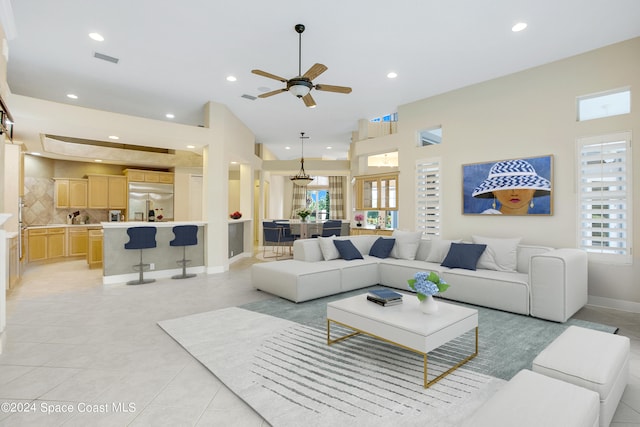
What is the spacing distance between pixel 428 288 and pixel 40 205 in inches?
376

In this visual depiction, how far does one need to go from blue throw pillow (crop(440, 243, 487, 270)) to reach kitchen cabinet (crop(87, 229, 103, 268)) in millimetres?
7130

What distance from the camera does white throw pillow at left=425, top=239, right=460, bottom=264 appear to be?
494cm

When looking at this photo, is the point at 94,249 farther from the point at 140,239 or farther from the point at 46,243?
the point at 140,239

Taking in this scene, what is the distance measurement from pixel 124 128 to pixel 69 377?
14.9ft

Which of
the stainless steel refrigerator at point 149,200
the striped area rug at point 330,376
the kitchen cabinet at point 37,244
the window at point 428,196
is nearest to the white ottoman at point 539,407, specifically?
the striped area rug at point 330,376

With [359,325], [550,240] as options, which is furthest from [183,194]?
[550,240]

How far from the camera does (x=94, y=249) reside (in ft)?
22.8

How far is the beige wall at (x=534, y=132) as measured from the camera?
13.6 feet

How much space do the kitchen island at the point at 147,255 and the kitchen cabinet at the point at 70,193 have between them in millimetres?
3663

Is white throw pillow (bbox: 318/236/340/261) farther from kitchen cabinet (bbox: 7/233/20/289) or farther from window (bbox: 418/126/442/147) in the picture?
kitchen cabinet (bbox: 7/233/20/289)

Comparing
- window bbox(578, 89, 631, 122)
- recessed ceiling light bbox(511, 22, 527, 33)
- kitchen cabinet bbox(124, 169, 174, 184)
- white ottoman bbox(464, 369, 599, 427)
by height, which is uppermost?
recessed ceiling light bbox(511, 22, 527, 33)

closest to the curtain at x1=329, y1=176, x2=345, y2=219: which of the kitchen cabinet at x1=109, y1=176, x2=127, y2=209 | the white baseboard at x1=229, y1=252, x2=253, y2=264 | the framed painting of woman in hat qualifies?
the white baseboard at x1=229, y1=252, x2=253, y2=264

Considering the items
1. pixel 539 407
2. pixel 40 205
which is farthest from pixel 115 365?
pixel 40 205

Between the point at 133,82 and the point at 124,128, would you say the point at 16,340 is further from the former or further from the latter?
the point at 133,82
